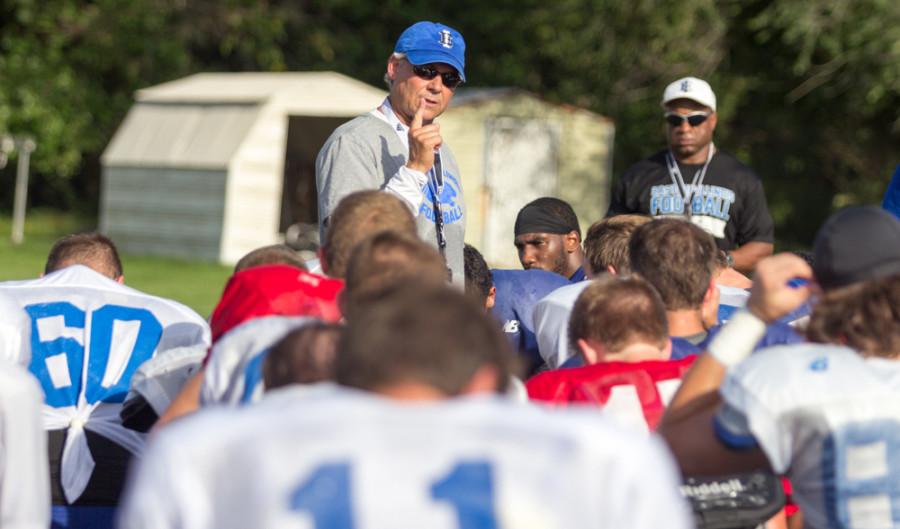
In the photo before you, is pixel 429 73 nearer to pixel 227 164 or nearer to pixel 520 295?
pixel 520 295

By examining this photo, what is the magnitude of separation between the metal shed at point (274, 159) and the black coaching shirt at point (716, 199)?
17175 millimetres

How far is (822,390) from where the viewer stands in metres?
3.16

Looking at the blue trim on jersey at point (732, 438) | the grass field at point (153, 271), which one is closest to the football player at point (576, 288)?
the blue trim on jersey at point (732, 438)

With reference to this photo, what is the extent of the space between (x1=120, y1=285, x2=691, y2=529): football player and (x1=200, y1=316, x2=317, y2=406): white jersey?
3.20 ft

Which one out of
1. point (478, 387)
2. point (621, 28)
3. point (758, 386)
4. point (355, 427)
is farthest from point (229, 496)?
point (621, 28)

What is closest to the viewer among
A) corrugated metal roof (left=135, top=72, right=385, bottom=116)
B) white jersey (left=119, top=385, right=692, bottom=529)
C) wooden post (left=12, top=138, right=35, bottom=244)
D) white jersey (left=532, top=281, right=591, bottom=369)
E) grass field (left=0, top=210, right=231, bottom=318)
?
white jersey (left=119, top=385, right=692, bottom=529)

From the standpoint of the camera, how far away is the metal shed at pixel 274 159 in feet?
80.7

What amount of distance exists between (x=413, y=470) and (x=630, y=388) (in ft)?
5.41

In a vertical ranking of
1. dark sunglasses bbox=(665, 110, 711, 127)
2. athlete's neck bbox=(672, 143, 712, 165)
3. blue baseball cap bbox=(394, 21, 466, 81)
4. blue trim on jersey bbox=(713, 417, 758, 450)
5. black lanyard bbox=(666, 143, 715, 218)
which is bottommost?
blue trim on jersey bbox=(713, 417, 758, 450)

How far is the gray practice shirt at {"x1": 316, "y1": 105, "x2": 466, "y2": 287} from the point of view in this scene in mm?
5176

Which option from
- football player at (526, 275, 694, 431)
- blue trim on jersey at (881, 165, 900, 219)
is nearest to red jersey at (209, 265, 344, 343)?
football player at (526, 275, 694, 431)

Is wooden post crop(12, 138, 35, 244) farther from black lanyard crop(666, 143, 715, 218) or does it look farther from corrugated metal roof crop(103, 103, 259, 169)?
black lanyard crop(666, 143, 715, 218)

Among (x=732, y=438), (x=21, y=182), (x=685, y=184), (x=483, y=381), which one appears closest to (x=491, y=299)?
(x=685, y=184)

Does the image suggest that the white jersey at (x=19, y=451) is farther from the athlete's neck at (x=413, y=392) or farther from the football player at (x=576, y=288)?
the football player at (x=576, y=288)
